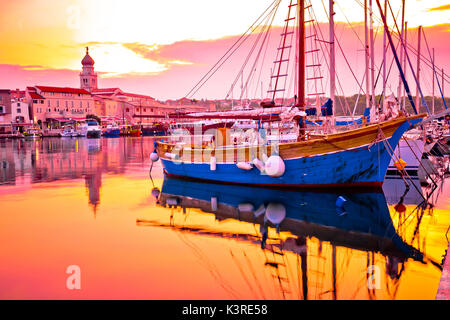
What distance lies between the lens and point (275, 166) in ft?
50.6

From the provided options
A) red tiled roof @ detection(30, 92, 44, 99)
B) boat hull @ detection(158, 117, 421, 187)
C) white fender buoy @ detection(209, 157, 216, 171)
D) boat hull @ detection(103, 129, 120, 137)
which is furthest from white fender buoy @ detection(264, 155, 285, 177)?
red tiled roof @ detection(30, 92, 44, 99)

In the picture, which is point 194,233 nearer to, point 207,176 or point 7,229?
point 7,229

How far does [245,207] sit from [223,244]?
409cm

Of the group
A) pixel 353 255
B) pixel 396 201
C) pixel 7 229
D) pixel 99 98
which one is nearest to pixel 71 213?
pixel 7 229

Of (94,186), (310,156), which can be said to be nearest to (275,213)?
(310,156)

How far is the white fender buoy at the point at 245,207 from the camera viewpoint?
43.4 ft

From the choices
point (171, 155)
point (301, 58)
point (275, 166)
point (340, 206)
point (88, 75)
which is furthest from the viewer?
point (88, 75)

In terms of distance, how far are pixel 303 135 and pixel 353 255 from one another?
7.89 m

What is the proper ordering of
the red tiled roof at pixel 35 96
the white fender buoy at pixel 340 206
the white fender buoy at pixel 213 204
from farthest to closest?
the red tiled roof at pixel 35 96 → the white fender buoy at pixel 213 204 → the white fender buoy at pixel 340 206

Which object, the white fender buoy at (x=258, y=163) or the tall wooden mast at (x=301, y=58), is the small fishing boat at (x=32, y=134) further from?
the white fender buoy at (x=258, y=163)

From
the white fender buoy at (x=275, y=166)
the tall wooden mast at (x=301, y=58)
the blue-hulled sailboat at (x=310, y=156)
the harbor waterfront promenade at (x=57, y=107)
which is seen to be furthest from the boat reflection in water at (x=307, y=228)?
the harbor waterfront promenade at (x=57, y=107)

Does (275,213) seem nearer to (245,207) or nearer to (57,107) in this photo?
(245,207)

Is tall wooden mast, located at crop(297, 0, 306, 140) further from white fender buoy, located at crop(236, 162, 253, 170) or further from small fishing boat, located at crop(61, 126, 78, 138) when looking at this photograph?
small fishing boat, located at crop(61, 126, 78, 138)
